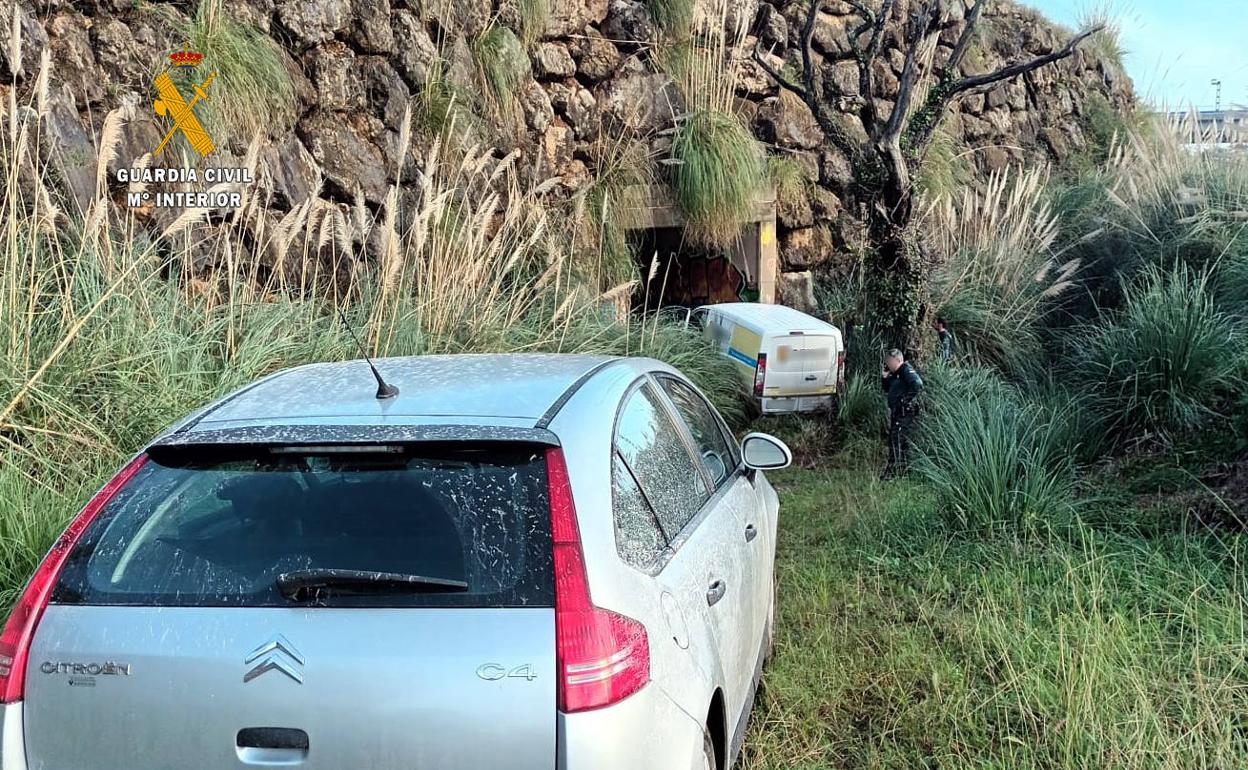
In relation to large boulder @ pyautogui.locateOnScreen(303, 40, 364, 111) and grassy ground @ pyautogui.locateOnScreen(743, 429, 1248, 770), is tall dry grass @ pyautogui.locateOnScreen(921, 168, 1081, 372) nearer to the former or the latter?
grassy ground @ pyautogui.locateOnScreen(743, 429, 1248, 770)

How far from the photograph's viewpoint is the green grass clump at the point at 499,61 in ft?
37.9

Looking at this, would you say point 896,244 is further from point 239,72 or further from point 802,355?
point 239,72

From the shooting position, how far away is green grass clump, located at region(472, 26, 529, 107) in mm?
11539

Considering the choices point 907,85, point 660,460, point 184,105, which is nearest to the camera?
point 660,460

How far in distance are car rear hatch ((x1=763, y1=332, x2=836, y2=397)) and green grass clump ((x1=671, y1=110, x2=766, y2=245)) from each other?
3.04 meters

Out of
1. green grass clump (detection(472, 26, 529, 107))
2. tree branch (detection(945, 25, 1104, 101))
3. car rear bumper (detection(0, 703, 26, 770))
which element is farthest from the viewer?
green grass clump (detection(472, 26, 529, 107))

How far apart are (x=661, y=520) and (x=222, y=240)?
609cm

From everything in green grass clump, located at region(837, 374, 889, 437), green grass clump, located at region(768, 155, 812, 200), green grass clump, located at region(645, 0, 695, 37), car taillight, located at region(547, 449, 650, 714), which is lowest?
green grass clump, located at region(837, 374, 889, 437)

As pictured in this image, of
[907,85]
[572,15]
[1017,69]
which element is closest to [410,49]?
[572,15]

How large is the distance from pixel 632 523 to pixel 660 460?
25.8 inches

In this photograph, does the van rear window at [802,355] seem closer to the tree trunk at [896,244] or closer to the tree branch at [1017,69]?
the tree trunk at [896,244]

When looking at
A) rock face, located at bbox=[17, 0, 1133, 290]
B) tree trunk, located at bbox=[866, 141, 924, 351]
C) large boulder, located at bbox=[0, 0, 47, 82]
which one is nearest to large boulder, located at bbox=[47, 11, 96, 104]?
rock face, located at bbox=[17, 0, 1133, 290]

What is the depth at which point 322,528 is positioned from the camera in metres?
2.42

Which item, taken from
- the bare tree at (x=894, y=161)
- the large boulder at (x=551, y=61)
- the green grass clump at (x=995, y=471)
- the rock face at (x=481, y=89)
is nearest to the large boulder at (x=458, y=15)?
the rock face at (x=481, y=89)
